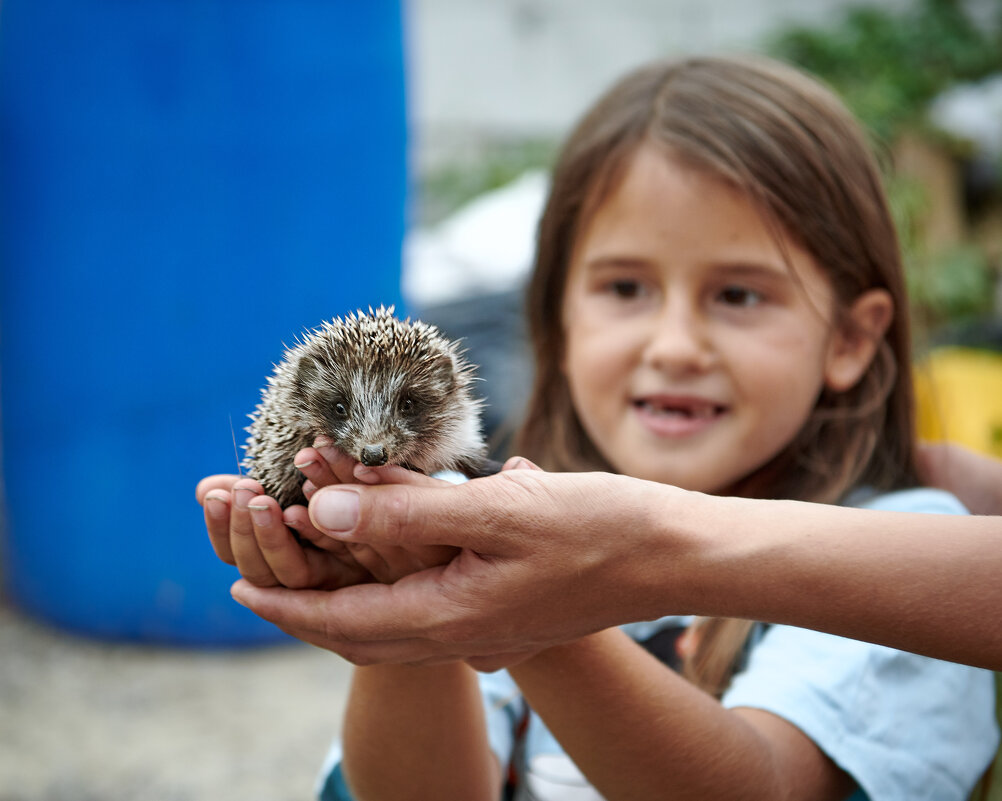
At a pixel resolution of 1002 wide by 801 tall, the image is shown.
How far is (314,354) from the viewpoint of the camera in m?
1.63

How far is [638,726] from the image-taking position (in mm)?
1539

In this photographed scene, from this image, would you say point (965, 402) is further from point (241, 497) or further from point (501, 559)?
point (241, 497)

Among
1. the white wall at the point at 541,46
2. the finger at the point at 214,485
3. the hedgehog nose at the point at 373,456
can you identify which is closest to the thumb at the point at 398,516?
the hedgehog nose at the point at 373,456

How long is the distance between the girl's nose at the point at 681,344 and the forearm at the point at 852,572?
65 centimetres

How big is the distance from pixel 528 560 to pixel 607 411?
0.89m

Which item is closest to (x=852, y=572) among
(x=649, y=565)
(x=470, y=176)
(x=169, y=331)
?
(x=649, y=565)

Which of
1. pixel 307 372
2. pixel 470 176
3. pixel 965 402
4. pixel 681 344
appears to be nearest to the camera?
pixel 307 372

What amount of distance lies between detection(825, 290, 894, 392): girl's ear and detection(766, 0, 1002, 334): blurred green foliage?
18.4ft

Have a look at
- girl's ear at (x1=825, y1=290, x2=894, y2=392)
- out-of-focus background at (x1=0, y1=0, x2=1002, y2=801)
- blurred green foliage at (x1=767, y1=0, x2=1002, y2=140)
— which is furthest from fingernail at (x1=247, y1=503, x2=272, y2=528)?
blurred green foliage at (x1=767, y1=0, x2=1002, y2=140)

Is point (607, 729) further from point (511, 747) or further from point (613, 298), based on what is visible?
point (613, 298)

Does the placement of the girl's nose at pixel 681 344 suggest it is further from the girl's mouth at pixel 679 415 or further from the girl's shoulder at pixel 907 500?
the girl's shoulder at pixel 907 500

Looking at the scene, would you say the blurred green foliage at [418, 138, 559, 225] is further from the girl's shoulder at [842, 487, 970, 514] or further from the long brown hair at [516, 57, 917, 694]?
the girl's shoulder at [842, 487, 970, 514]

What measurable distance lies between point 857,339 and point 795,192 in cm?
38

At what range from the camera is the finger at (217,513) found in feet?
4.64
